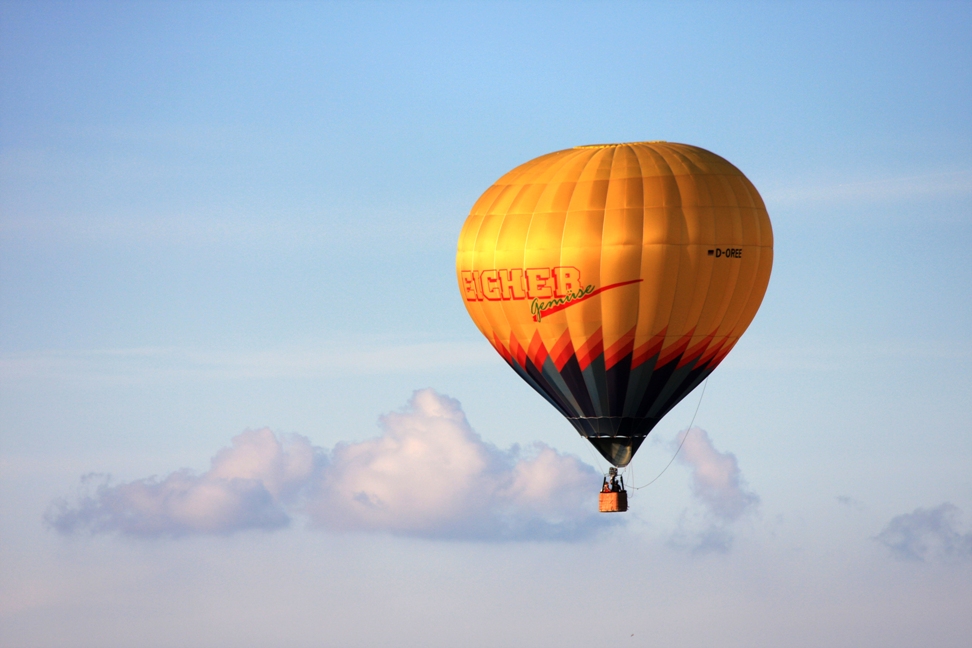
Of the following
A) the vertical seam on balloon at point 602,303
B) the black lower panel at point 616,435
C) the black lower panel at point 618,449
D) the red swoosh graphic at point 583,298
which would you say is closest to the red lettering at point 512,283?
the red swoosh graphic at point 583,298

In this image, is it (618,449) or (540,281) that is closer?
(540,281)

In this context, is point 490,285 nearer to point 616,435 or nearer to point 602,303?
point 602,303

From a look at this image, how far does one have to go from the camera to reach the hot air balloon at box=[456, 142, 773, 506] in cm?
8075

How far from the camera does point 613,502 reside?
269ft

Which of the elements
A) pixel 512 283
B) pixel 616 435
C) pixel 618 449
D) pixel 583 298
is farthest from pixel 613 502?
pixel 512 283

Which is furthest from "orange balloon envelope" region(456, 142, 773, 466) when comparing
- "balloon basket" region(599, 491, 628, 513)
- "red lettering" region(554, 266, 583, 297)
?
"balloon basket" region(599, 491, 628, 513)

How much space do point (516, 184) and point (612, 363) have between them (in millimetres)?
6549

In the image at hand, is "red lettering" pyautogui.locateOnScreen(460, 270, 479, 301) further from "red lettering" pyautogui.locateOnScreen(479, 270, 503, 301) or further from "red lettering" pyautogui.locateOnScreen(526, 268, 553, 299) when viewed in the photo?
"red lettering" pyautogui.locateOnScreen(526, 268, 553, 299)

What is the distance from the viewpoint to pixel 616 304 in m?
81.0

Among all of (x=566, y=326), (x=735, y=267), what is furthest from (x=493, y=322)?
(x=735, y=267)

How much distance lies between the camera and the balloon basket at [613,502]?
8194 centimetres

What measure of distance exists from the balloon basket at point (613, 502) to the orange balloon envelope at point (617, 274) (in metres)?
1.15

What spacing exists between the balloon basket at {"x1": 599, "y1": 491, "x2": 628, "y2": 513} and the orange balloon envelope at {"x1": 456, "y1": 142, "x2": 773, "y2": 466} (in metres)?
1.15

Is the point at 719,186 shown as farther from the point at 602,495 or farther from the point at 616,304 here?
the point at 602,495
